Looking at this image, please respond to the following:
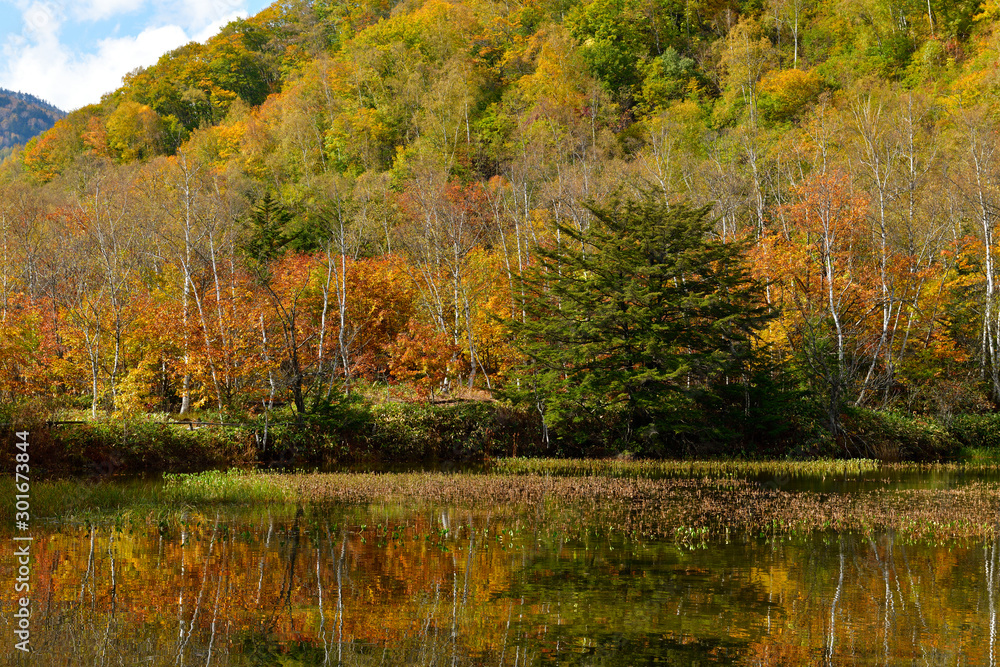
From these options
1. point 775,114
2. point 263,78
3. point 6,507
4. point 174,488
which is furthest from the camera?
point 263,78

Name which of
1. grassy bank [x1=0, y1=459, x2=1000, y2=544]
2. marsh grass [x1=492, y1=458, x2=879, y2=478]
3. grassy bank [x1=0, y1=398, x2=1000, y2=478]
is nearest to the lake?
grassy bank [x1=0, y1=459, x2=1000, y2=544]

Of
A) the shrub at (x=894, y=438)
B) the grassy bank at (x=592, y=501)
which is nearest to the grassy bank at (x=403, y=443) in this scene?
the shrub at (x=894, y=438)

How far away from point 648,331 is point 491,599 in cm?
1915

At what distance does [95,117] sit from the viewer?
278 ft

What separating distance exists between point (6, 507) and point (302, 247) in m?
37.0

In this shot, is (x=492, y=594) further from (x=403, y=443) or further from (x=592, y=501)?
(x=403, y=443)

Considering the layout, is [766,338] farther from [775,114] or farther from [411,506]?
[775,114]

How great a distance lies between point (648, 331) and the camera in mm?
26891

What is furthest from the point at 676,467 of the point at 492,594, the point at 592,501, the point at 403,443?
the point at 492,594

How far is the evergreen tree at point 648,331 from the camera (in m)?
26.9

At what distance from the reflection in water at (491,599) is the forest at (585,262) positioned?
1301cm

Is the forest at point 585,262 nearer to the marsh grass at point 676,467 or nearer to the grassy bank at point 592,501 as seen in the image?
the marsh grass at point 676,467

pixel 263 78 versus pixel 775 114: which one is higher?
pixel 263 78

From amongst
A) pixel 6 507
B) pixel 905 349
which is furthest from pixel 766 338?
pixel 6 507
